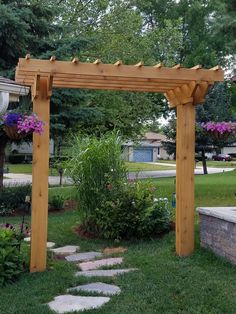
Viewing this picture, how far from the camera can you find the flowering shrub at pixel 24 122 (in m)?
5.17

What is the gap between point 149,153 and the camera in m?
59.2

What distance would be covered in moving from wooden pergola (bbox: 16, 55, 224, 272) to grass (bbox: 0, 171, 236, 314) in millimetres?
416

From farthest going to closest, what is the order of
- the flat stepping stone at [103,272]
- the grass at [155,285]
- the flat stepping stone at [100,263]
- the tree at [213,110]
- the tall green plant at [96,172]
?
the tree at [213,110] < the tall green plant at [96,172] < the flat stepping stone at [100,263] < the flat stepping stone at [103,272] < the grass at [155,285]

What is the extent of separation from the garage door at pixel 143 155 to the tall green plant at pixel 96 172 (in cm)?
4835

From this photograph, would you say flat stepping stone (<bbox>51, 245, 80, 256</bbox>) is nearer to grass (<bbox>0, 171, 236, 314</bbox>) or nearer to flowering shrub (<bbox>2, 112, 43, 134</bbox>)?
grass (<bbox>0, 171, 236, 314</bbox>)

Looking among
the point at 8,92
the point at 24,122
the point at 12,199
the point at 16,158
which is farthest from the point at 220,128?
the point at 16,158

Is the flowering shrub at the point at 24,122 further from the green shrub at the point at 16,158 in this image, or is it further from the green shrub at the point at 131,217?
the green shrub at the point at 16,158

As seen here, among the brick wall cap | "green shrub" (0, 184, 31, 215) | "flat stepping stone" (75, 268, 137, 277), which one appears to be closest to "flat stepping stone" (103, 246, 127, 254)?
"flat stepping stone" (75, 268, 137, 277)

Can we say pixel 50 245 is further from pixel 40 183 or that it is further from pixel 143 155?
pixel 143 155

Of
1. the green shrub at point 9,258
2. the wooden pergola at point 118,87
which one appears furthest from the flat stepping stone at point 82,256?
the green shrub at point 9,258

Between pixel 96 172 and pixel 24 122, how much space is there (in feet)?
9.79

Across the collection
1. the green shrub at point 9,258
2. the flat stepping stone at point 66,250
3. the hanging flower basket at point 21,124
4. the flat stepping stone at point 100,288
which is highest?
the hanging flower basket at point 21,124

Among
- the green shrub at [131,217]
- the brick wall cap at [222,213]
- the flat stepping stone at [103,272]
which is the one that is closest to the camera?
the flat stepping stone at [103,272]

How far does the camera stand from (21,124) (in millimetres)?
5160
